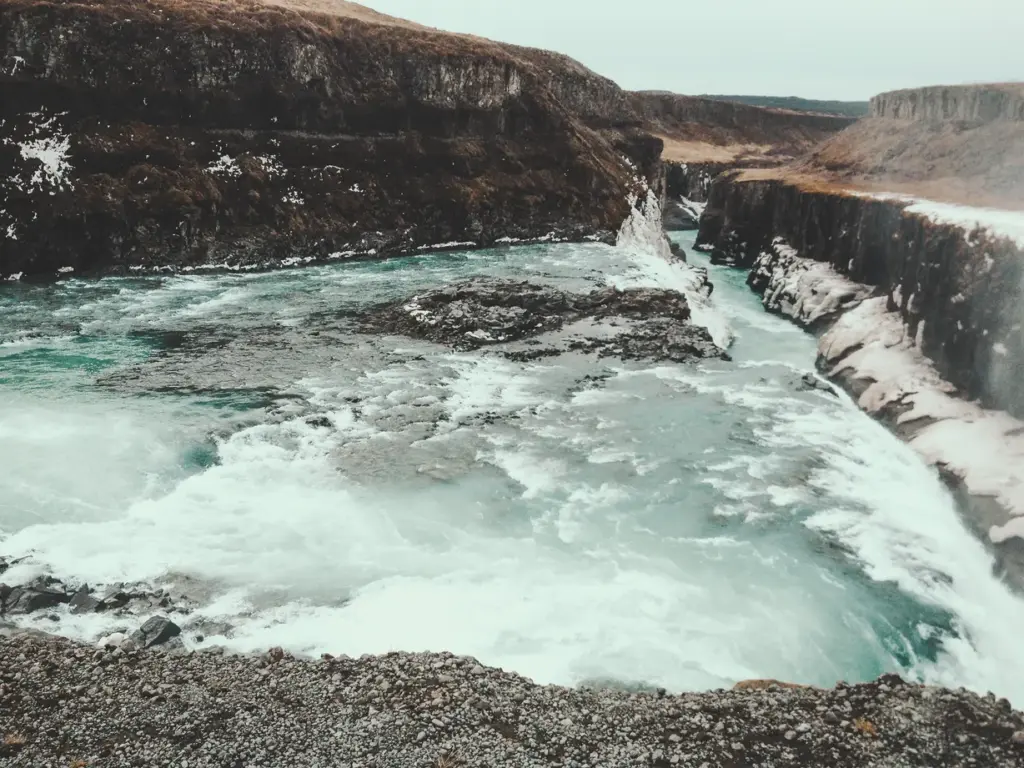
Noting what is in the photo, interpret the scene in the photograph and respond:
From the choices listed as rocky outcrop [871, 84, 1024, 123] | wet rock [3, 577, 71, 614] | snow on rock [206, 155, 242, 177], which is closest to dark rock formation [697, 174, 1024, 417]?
rocky outcrop [871, 84, 1024, 123]

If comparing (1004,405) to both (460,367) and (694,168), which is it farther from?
(694,168)

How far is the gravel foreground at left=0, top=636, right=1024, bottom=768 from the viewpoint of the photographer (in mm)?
12430

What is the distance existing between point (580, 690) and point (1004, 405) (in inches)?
941

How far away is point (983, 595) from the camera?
843 inches

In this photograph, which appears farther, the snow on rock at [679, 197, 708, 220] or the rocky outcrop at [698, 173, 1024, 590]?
the snow on rock at [679, 197, 708, 220]

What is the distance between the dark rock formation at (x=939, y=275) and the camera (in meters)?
30.2

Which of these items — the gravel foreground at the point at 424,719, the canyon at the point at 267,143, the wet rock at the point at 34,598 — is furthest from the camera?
the canyon at the point at 267,143

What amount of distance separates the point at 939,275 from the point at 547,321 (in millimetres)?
20233

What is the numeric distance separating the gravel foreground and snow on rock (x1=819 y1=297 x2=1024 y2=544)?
12.4 meters

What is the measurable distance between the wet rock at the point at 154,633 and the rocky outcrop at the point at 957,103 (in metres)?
74.1

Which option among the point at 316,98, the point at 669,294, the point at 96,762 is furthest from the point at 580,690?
the point at 316,98

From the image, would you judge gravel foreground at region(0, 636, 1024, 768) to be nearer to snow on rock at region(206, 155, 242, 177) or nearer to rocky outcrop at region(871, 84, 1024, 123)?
snow on rock at region(206, 155, 242, 177)

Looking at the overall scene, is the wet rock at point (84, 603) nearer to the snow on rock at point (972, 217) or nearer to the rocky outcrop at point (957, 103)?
the snow on rock at point (972, 217)

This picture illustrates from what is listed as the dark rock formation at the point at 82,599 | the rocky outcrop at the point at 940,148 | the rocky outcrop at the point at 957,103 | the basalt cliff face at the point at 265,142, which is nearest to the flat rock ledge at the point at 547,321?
the rocky outcrop at the point at 940,148
